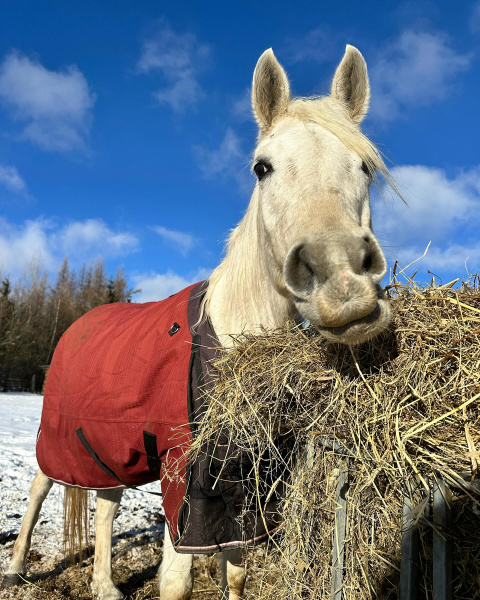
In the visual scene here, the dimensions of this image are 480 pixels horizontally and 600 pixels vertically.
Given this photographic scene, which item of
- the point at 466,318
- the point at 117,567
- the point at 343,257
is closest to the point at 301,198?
the point at 343,257

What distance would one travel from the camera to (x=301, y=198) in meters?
1.81

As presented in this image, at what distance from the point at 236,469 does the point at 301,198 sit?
1357 millimetres

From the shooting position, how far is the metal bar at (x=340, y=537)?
58.6 inches

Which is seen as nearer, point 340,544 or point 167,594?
point 340,544

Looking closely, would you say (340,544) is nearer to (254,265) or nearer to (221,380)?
(221,380)

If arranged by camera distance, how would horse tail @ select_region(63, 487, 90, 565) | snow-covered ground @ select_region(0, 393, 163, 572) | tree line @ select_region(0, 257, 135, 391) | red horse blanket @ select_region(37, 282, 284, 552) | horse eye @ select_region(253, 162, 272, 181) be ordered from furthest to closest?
1. tree line @ select_region(0, 257, 135, 391)
2. snow-covered ground @ select_region(0, 393, 163, 572)
3. horse tail @ select_region(63, 487, 90, 565)
4. horse eye @ select_region(253, 162, 272, 181)
5. red horse blanket @ select_region(37, 282, 284, 552)

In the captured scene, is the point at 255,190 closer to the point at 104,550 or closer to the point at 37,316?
the point at 104,550

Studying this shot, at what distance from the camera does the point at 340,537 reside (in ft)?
4.90

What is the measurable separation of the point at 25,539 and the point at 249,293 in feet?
10.0

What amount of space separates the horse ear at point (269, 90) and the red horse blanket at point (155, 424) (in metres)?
1.14

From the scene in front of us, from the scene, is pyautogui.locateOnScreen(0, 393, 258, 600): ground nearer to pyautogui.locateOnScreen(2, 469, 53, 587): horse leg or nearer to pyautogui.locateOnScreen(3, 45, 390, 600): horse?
pyautogui.locateOnScreen(2, 469, 53, 587): horse leg

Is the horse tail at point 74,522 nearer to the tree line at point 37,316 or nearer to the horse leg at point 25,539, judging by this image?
the horse leg at point 25,539

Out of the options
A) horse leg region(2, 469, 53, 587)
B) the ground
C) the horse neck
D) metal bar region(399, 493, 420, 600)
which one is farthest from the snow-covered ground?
metal bar region(399, 493, 420, 600)

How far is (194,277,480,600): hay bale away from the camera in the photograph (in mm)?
1308
